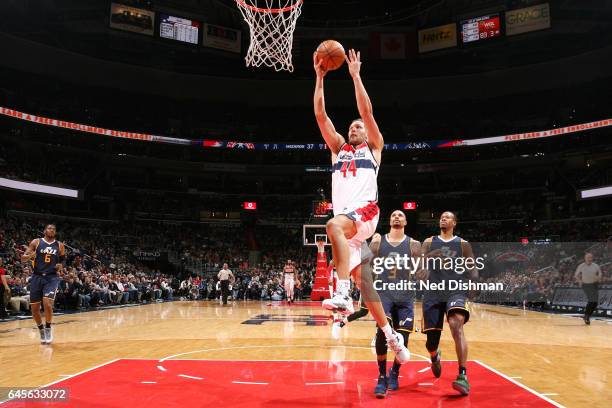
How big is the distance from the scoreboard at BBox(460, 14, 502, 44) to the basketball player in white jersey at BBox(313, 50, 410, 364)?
27608mm

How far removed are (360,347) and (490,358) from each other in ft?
7.30

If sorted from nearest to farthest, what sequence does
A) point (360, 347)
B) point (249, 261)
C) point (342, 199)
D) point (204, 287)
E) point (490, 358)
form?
point (342, 199)
point (490, 358)
point (360, 347)
point (204, 287)
point (249, 261)

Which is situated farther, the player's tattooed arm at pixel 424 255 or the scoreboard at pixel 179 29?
the scoreboard at pixel 179 29

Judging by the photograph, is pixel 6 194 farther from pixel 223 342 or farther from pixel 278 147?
pixel 223 342

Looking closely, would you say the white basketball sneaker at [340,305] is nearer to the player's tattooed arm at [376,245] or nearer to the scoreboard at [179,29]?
the player's tattooed arm at [376,245]

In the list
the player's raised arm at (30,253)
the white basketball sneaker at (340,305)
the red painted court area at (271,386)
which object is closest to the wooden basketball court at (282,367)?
the red painted court area at (271,386)

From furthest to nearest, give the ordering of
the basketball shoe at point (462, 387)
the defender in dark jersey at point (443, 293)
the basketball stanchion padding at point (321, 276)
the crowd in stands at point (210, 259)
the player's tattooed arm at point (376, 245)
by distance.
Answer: the basketball stanchion padding at point (321, 276)
the crowd in stands at point (210, 259)
the player's tattooed arm at point (376, 245)
the defender in dark jersey at point (443, 293)
the basketball shoe at point (462, 387)

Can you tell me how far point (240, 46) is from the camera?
32906 millimetres

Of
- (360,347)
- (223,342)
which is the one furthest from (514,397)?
(223,342)

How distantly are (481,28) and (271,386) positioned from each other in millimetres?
29134

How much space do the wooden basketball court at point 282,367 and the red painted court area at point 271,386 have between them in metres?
0.01

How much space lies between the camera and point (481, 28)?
29.6 meters

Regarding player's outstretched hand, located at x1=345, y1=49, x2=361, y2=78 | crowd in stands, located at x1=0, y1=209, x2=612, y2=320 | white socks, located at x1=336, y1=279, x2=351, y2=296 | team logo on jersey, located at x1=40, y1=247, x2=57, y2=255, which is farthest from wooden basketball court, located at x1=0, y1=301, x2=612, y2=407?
crowd in stands, located at x1=0, y1=209, x2=612, y2=320

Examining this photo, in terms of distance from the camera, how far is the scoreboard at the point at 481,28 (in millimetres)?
29156
